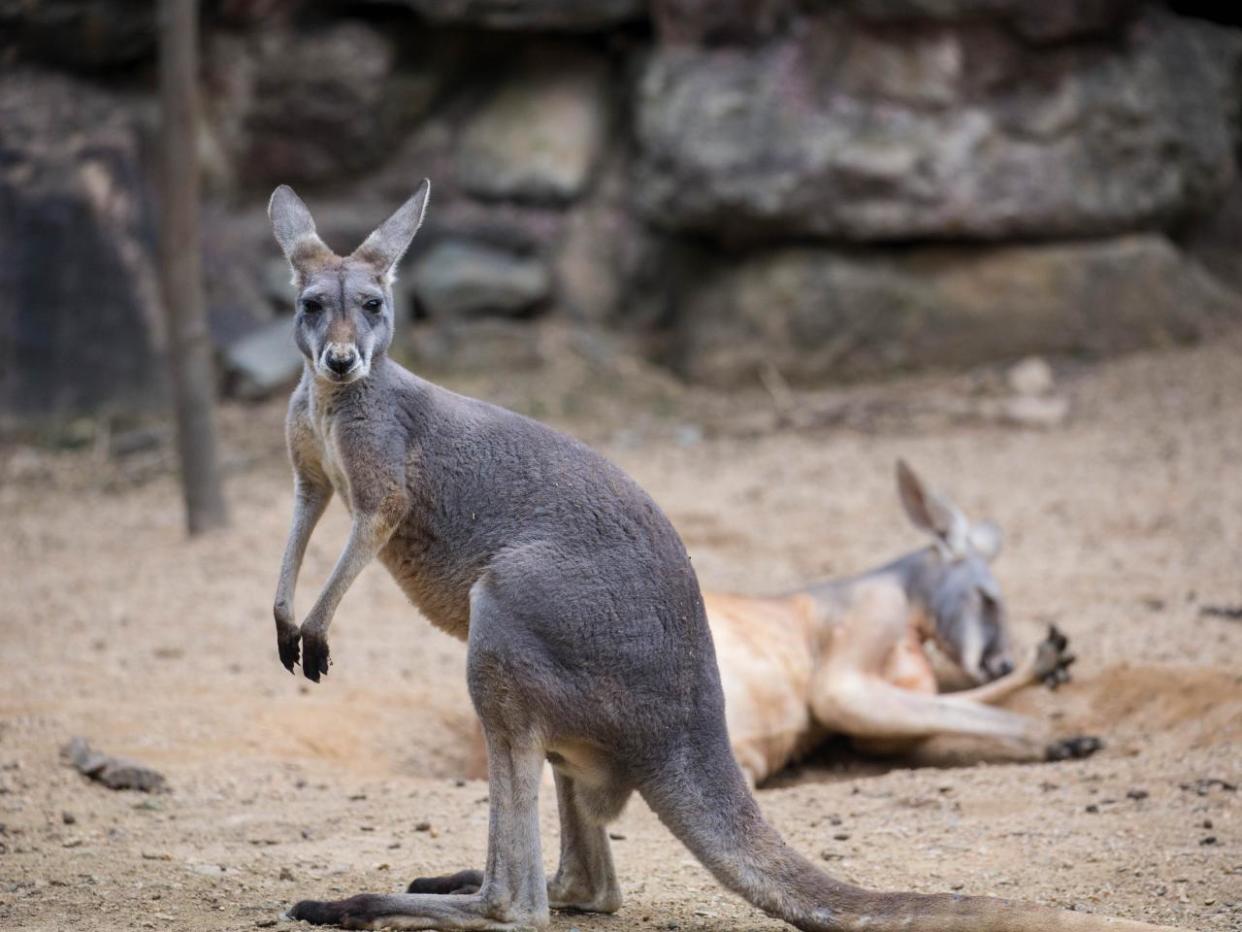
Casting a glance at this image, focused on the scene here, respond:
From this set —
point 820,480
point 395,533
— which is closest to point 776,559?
point 820,480

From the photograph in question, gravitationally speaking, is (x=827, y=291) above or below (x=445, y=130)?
below

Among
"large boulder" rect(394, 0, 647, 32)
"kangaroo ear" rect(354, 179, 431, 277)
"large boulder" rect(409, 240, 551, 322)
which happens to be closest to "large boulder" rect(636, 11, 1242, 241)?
"large boulder" rect(394, 0, 647, 32)

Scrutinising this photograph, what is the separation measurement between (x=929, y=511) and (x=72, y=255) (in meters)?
6.68

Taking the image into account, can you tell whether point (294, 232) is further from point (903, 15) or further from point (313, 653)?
point (903, 15)

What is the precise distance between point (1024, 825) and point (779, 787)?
4.66 feet

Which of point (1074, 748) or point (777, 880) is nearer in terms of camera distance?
point (777, 880)

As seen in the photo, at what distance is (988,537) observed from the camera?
23.0ft

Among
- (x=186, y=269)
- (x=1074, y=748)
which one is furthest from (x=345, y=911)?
(x=186, y=269)

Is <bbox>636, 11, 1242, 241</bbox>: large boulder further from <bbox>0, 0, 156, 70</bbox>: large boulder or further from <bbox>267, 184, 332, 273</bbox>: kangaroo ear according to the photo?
<bbox>267, 184, 332, 273</bbox>: kangaroo ear

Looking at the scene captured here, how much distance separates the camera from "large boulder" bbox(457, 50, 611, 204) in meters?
12.2

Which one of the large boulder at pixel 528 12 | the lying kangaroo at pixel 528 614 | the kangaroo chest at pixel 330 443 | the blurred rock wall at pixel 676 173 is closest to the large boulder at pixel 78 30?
the blurred rock wall at pixel 676 173

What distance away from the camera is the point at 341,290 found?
4125mm

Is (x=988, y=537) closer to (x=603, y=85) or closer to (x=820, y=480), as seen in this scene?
(x=820, y=480)

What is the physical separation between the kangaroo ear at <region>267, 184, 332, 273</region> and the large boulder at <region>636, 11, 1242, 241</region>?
705 centimetres
